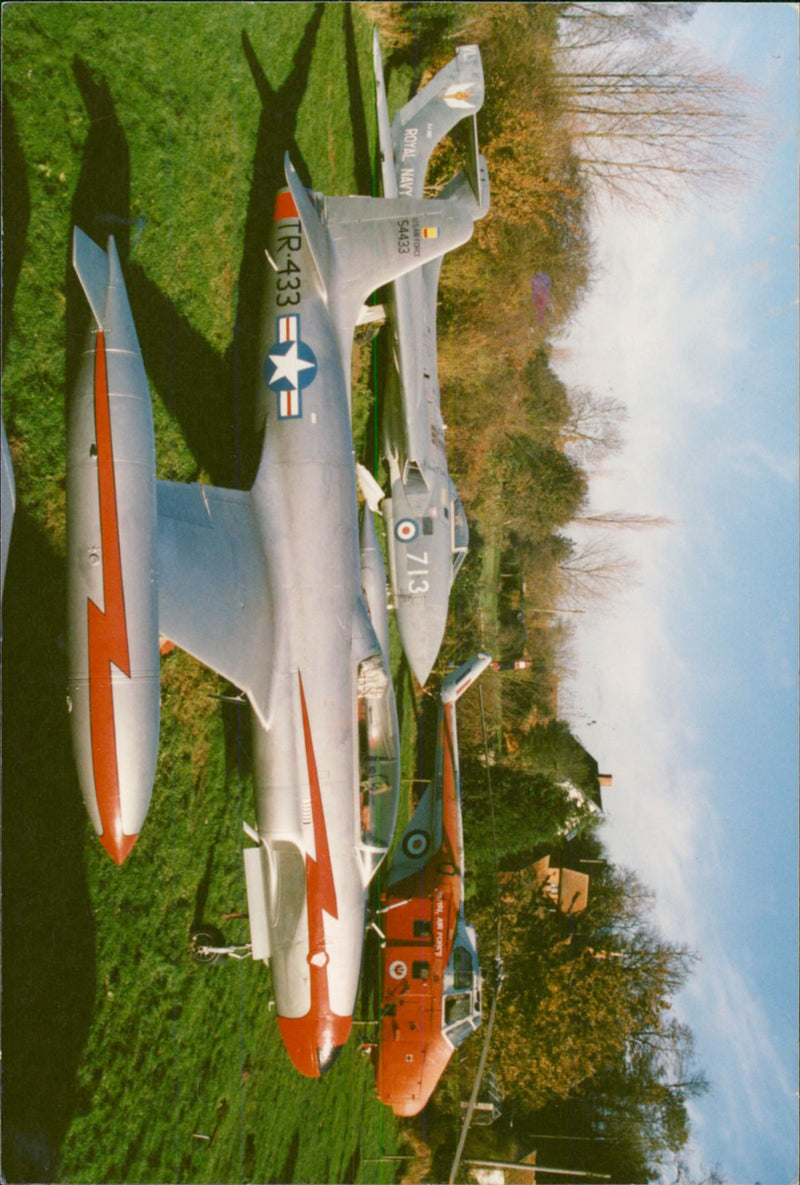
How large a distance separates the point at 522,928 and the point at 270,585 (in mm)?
10185

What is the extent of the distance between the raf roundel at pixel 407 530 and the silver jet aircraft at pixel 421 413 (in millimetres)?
16

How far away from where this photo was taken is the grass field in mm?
6531

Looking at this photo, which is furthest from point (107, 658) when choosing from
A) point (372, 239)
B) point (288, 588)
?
point (372, 239)

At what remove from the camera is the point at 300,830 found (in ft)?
22.6

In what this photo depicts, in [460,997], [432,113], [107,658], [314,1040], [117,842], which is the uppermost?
[432,113]

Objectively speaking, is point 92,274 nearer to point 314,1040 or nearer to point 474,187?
point 474,187

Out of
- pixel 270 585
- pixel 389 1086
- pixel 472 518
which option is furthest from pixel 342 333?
pixel 389 1086

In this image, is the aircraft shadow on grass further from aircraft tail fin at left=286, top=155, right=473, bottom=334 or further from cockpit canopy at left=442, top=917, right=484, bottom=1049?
cockpit canopy at left=442, top=917, right=484, bottom=1049

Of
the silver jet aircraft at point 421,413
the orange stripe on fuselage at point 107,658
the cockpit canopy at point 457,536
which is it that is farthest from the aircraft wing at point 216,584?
the cockpit canopy at point 457,536

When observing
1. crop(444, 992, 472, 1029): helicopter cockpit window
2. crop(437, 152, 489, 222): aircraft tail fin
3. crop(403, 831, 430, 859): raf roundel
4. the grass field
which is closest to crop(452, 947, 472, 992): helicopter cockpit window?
crop(444, 992, 472, 1029): helicopter cockpit window

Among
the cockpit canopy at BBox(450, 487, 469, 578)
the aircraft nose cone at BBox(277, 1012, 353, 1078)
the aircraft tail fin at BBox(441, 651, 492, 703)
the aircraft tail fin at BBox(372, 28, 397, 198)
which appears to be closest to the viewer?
the aircraft nose cone at BBox(277, 1012, 353, 1078)

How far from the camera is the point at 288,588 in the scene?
728cm

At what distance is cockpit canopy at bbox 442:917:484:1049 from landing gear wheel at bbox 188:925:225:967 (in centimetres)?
365

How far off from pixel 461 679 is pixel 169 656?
18.1 ft
